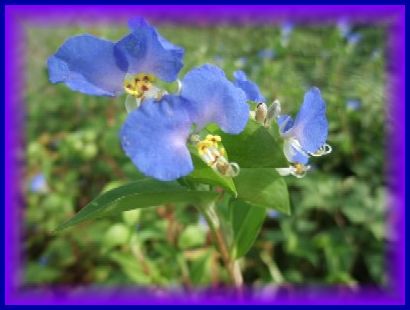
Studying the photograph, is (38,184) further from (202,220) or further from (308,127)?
(308,127)

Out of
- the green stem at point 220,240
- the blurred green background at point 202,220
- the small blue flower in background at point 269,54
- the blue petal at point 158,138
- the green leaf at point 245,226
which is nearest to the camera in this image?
the blue petal at point 158,138

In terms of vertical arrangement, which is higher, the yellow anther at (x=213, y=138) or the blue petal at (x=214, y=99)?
the blue petal at (x=214, y=99)

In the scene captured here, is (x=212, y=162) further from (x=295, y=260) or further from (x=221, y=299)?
(x=295, y=260)

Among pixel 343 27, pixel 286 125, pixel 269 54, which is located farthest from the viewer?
pixel 343 27

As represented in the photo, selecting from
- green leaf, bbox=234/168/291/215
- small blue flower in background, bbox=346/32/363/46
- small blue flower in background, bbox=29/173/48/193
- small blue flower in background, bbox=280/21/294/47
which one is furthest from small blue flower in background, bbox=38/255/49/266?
small blue flower in background, bbox=346/32/363/46

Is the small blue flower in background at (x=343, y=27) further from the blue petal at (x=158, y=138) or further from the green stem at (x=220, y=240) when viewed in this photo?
the blue petal at (x=158, y=138)

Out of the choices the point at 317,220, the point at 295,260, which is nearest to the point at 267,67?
the point at 317,220

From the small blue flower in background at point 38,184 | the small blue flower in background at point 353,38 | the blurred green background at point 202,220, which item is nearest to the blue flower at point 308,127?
the blurred green background at point 202,220

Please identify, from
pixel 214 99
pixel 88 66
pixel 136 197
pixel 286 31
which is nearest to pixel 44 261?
pixel 136 197
